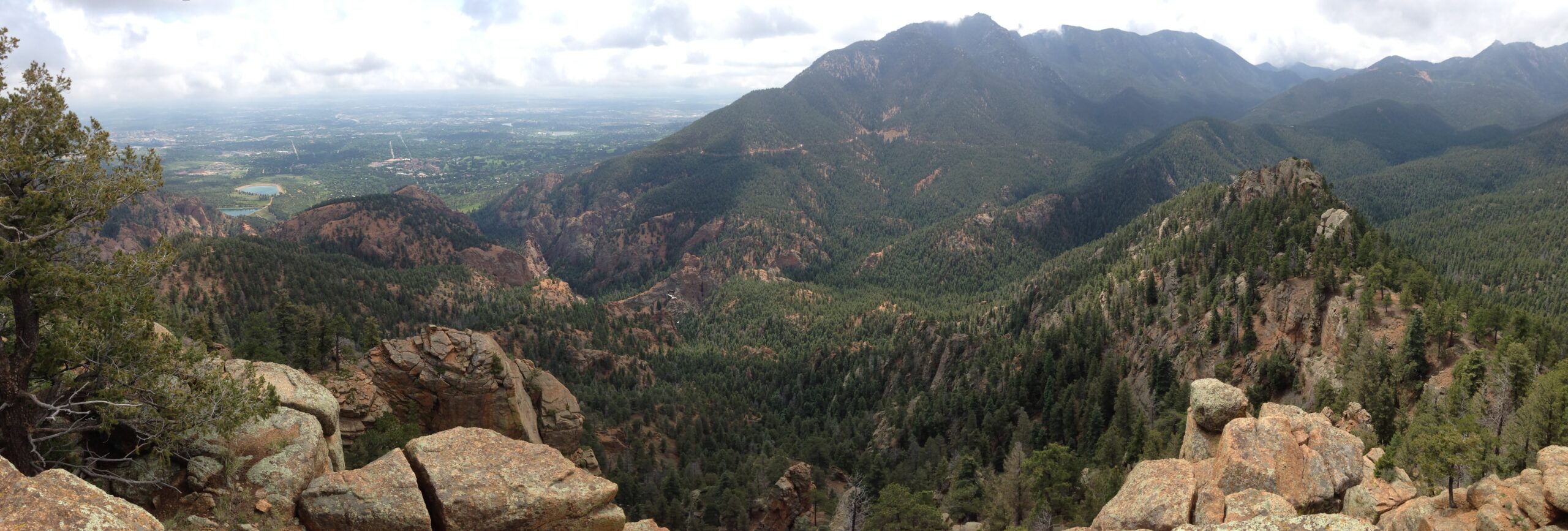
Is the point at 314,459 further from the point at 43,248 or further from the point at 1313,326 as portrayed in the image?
the point at 1313,326

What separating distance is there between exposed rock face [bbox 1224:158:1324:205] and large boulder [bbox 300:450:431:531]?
11893cm

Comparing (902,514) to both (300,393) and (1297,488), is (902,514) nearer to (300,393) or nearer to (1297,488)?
(1297,488)

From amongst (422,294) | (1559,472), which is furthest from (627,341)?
(1559,472)

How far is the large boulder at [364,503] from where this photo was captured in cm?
2189

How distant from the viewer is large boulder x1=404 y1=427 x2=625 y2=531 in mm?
22969

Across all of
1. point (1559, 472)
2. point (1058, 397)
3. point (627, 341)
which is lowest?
point (627, 341)

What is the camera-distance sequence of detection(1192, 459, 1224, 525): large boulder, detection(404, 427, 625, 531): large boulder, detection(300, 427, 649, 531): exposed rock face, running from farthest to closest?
detection(1192, 459, 1224, 525): large boulder < detection(404, 427, 625, 531): large boulder < detection(300, 427, 649, 531): exposed rock face

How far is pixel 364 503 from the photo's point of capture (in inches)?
874

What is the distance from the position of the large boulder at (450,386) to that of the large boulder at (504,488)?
31611 millimetres

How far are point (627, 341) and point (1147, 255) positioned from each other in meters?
111

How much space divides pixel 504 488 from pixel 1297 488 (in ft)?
107

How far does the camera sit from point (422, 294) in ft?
523

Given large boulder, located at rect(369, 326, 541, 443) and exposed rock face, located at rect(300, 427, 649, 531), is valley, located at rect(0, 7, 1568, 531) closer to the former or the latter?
exposed rock face, located at rect(300, 427, 649, 531)

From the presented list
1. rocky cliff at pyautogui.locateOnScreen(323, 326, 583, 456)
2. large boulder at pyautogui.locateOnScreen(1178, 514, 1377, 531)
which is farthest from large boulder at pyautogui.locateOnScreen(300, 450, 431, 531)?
rocky cliff at pyautogui.locateOnScreen(323, 326, 583, 456)
